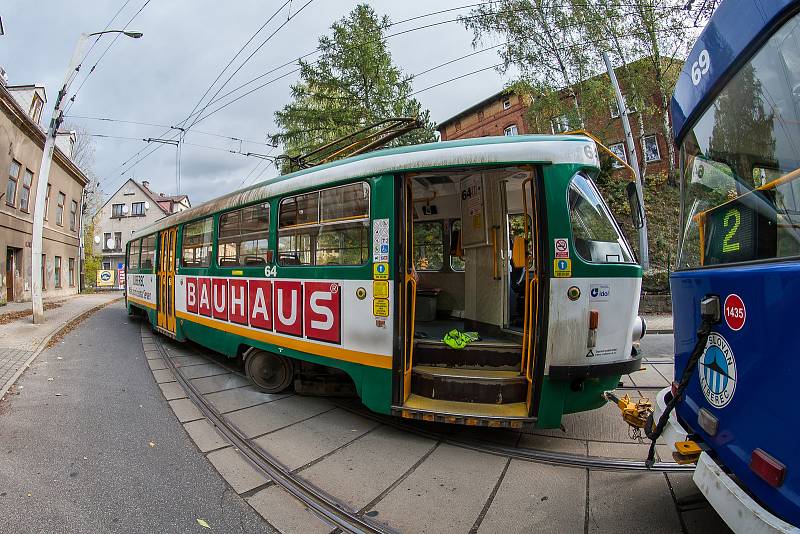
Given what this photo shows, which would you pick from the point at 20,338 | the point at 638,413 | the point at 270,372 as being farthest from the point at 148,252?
the point at 638,413

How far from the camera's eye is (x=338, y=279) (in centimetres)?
387

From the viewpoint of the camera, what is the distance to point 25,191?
16.7m

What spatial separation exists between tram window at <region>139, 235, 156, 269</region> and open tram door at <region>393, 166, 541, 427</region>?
655cm

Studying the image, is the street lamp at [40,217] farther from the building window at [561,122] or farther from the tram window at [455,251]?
the building window at [561,122]

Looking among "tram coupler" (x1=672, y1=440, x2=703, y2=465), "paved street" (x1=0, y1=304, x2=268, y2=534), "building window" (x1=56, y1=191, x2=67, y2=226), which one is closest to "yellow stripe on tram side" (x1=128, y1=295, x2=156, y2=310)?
"paved street" (x1=0, y1=304, x2=268, y2=534)

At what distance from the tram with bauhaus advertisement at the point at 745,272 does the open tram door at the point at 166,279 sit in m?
7.74

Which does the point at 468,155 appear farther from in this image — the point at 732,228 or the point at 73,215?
the point at 73,215

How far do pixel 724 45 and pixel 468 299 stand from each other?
3.53 meters

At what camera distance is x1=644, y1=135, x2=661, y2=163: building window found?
1992 cm

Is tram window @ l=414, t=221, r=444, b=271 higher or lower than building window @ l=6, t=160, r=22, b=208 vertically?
lower

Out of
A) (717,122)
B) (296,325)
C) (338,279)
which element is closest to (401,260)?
(338,279)

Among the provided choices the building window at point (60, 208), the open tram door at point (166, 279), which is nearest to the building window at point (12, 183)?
the building window at point (60, 208)

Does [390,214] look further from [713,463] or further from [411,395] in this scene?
[713,463]

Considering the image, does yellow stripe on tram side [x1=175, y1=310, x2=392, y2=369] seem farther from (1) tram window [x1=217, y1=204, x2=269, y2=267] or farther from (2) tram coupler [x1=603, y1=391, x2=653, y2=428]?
(2) tram coupler [x1=603, y1=391, x2=653, y2=428]
